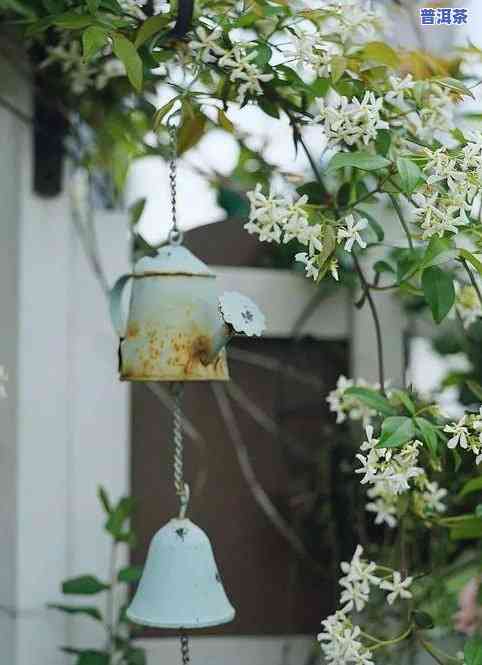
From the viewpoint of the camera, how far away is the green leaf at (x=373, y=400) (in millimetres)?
1479

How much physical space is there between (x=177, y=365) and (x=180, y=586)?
31 cm

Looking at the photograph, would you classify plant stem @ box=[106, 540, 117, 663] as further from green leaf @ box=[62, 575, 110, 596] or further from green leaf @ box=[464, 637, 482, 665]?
green leaf @ box=[464, 637, 482, 665]

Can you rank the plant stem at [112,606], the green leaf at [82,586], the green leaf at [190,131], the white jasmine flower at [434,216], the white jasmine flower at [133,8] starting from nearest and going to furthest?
the white jasmine flower at [434,216] < the white jasmine flower at [133,8] < the green leaf at [190,131] < the green leaf at [82,586] < the plant stem at [112,606]

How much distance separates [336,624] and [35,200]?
1.05 metres

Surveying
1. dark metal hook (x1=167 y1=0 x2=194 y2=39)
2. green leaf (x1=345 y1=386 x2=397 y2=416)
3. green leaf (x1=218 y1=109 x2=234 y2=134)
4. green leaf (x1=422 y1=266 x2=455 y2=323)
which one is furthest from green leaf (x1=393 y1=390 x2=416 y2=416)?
dark metal hook (x1=167 y1=0 x2=194 y2=39)

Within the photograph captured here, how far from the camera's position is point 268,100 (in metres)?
1.63

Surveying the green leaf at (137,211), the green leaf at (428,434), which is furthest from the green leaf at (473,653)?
the green leaf at (137,211)

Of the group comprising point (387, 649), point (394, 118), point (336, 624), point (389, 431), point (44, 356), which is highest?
point (394, 118)

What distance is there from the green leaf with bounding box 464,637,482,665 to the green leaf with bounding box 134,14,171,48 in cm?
96

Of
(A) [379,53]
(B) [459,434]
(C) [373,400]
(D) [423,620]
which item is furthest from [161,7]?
(D) [423,620]

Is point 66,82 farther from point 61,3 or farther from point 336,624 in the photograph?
point 336,624

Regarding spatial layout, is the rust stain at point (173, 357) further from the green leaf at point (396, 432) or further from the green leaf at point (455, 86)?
the green leaf at point (455, 86)

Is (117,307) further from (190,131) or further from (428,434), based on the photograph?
(428,434)

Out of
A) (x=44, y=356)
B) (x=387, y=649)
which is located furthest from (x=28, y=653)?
(x=387, y=649)
